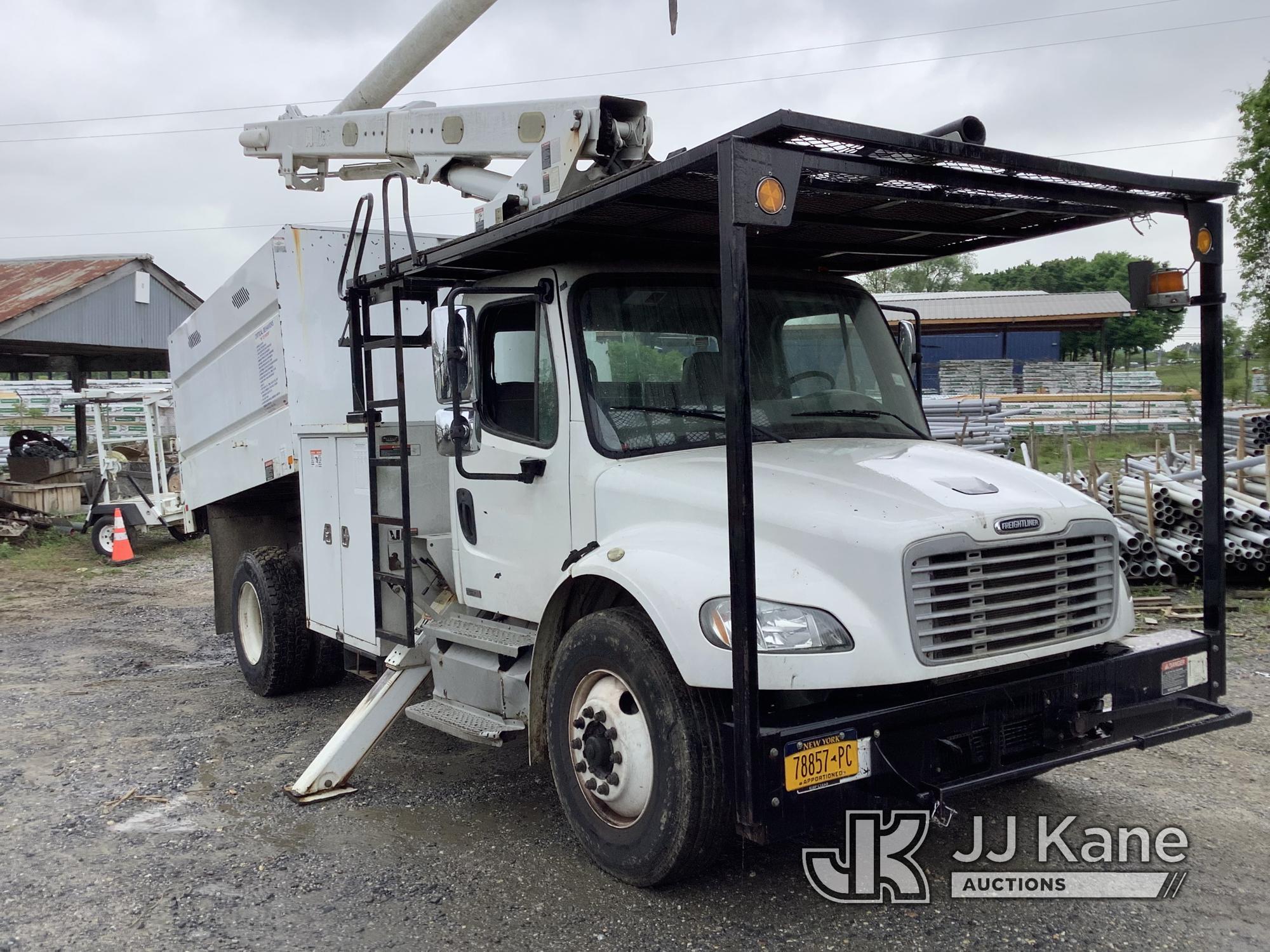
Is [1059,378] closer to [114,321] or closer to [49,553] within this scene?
[114,321]

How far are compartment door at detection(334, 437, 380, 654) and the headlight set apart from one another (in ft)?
9.53

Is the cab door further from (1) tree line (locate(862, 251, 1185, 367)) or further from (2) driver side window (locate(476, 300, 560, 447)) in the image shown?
(1) tree line (locate(862, 251, 1185, 367))

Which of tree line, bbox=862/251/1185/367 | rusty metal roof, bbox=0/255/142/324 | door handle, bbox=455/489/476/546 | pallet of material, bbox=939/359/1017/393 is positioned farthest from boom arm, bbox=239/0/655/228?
tree line, bbox=862/251/1185/367

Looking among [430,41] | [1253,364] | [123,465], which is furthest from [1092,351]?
[430,41]

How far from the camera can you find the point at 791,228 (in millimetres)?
5055

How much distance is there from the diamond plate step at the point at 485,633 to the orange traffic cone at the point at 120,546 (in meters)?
10.8

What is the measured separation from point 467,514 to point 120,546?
11052 mm

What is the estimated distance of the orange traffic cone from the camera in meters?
14.6

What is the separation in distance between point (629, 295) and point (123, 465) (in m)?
13.5

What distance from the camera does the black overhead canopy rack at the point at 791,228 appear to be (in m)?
3.43

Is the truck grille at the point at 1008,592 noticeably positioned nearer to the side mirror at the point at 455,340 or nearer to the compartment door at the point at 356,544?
the side mirror at the point at 455,340

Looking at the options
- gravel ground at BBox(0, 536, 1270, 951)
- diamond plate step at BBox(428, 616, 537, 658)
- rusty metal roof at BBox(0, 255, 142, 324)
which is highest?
rusty metal roof at BBox(0, 255, 142, 324)

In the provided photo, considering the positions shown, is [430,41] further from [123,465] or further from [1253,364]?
[1253,364]

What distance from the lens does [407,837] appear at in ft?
16.2
